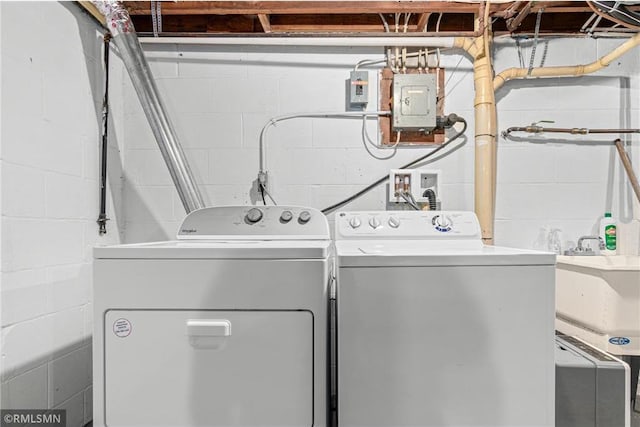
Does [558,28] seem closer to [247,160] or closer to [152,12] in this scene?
[247,160]

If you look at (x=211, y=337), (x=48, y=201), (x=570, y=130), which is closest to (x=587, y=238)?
(x=570, y=130)

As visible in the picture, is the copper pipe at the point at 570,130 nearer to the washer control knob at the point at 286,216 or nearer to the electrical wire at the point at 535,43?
the electrical wire at the point at 535,43

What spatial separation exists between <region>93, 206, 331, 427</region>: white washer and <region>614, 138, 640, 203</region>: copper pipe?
196 centimetres

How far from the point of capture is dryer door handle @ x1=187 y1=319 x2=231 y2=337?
1019 millimetres

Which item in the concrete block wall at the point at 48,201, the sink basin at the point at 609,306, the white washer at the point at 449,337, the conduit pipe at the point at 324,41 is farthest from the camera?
the conduit pipe at the point at 324,41

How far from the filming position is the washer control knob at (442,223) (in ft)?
5.69

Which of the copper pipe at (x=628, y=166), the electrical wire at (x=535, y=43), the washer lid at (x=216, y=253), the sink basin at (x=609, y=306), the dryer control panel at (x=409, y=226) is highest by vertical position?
the electrical wire at (x=535, y=43)

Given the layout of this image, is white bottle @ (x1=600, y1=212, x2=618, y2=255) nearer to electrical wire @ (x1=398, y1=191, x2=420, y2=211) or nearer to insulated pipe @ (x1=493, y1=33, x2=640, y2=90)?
insulated pipe @ (x1=493, y1=33, x2=640, y2=90)

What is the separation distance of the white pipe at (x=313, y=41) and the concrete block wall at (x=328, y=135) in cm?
4

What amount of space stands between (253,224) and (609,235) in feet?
6.21

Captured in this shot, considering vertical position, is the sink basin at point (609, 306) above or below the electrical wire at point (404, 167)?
below

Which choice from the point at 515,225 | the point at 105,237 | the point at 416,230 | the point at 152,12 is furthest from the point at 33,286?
the point at 515,225

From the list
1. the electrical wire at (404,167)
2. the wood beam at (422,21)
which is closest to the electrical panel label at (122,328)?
the electrical wire at (404,167)

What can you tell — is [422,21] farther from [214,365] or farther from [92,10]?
[214,365]
